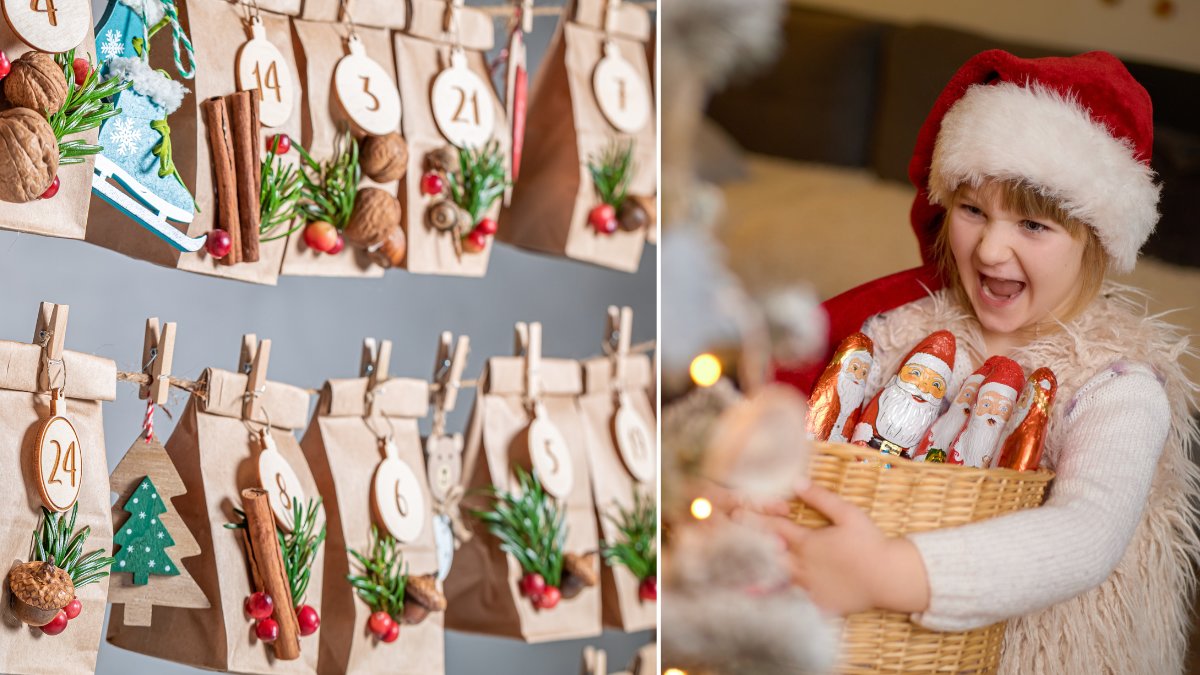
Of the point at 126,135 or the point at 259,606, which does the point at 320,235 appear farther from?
the point at 259,606

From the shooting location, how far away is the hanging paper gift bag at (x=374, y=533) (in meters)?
0.80

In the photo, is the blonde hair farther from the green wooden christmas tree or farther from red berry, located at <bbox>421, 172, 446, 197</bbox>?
the green wooden christmas tree

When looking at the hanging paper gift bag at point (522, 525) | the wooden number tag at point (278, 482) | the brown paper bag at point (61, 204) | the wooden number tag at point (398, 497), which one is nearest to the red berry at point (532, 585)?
the hanging paper gift bag at point (522, 525)

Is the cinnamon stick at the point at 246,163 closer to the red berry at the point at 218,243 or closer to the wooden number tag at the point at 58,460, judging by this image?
the red berry at the point at 218,243

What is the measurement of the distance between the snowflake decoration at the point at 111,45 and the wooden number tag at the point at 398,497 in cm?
34

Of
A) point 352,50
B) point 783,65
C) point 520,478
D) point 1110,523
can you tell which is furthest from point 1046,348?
point 352,50

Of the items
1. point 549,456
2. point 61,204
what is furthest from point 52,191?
point 549,456

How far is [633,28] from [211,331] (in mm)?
460

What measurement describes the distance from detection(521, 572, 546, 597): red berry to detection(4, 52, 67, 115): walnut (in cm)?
50

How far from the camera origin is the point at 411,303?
90 centimetres

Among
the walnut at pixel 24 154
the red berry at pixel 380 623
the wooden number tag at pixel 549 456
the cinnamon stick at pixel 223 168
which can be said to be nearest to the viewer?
the walnut at pixel 24 154

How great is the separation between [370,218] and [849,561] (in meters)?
0.41

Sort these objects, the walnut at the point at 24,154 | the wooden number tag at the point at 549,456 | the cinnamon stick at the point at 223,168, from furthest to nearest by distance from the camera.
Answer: the wooden number tag at the point at 549,456 < the cinnamon stick at the point at 223,168 < the walnut at the point at 24,154

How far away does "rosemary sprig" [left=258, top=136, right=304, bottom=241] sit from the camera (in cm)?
74
